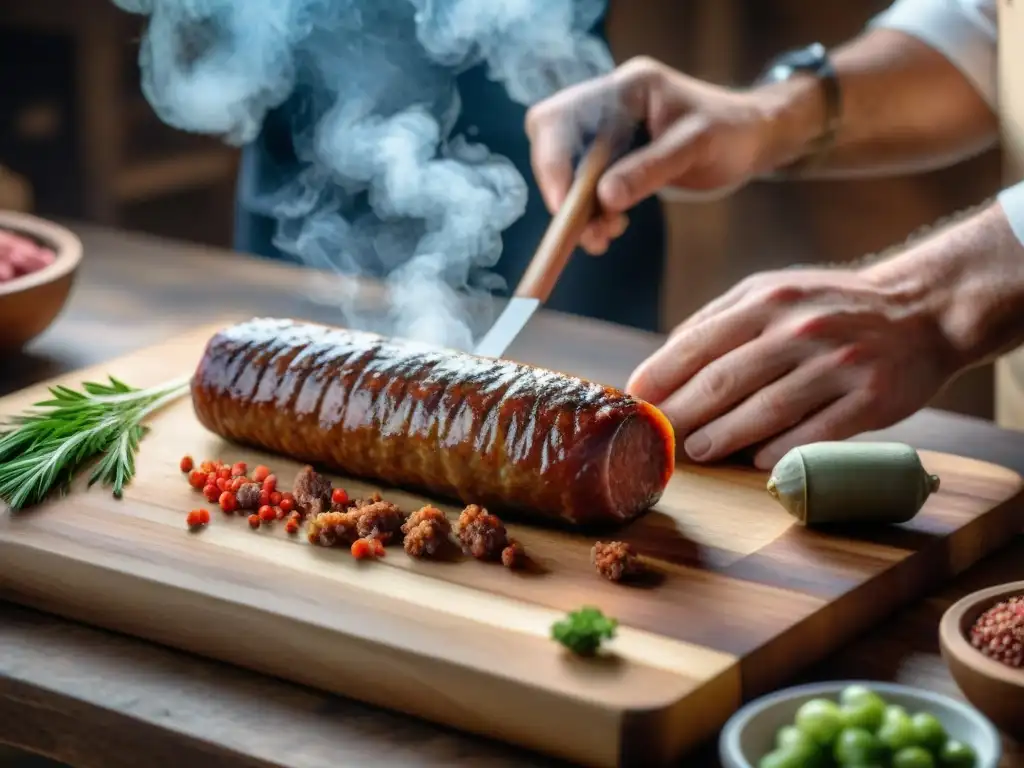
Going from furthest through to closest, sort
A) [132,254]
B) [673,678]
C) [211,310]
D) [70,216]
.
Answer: [70,216] → [132,254] → [211,310] → [673,678]

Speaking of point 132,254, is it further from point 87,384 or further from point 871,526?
point 871,526

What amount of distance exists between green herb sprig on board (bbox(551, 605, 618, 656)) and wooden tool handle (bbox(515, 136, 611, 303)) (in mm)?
1092

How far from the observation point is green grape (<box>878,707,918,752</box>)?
Result: 148 cm

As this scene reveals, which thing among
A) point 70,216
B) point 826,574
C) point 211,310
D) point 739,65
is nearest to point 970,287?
point 826,574

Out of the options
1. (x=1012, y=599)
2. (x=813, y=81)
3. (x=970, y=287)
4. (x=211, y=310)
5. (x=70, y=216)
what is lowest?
(x=70, y=216)

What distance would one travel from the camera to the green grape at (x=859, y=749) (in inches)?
57.7

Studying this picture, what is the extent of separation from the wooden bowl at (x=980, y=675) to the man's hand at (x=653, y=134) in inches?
61.9

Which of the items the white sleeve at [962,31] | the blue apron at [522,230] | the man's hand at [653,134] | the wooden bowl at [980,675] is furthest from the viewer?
the blue apron at [522,230]

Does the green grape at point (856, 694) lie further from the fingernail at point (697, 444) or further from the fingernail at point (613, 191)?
the fingernail at point (613, 191)

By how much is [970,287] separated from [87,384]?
1762 millimetres

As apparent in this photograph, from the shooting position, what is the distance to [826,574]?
2111mm

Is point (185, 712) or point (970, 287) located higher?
point (970, 287)

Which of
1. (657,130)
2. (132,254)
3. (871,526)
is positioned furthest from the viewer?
(132,254)

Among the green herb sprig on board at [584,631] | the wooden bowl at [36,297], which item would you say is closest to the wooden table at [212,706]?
the green herb sprig on board at [584,631]
